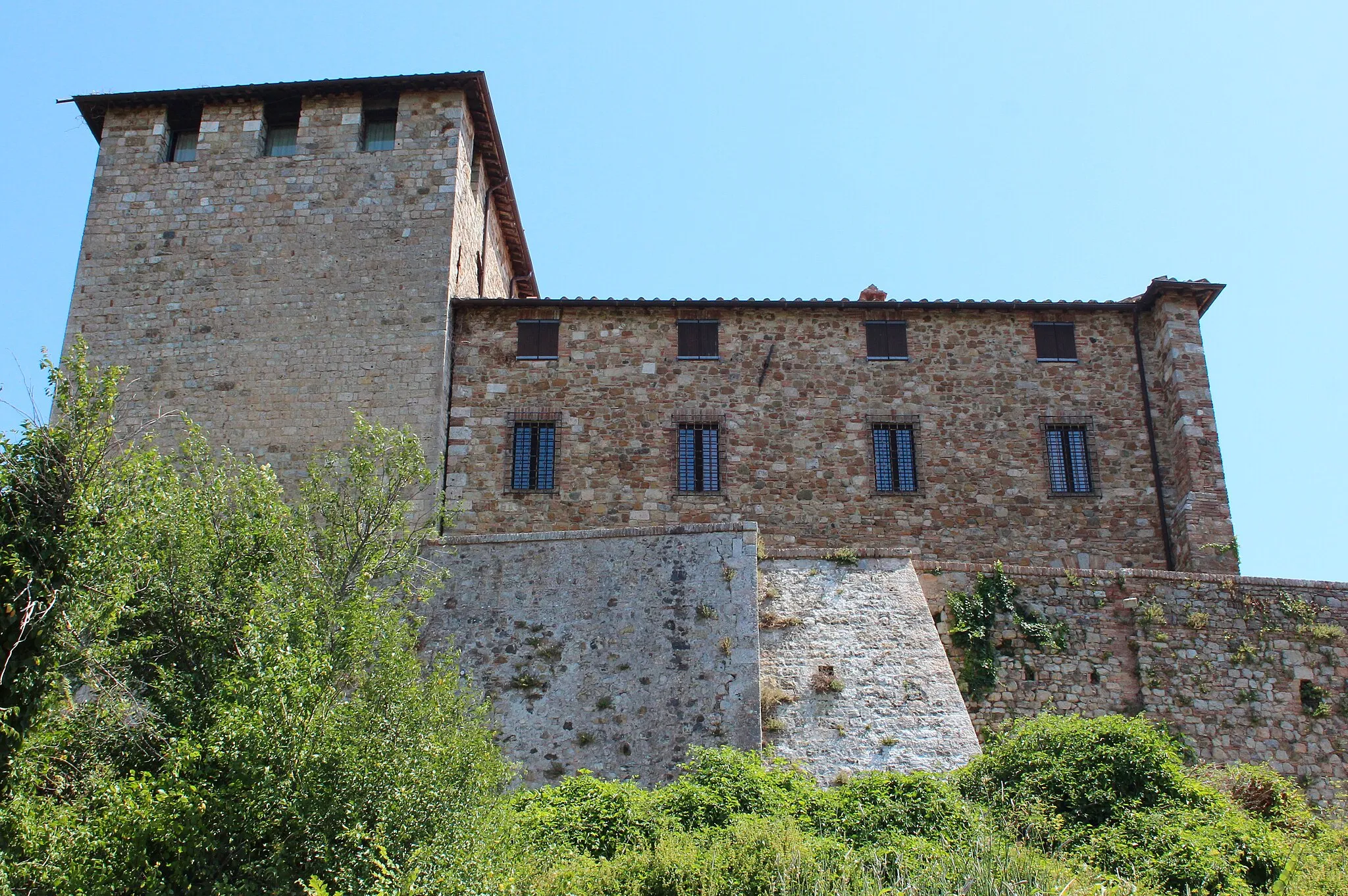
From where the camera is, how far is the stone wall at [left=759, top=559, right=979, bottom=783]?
16.8 metres

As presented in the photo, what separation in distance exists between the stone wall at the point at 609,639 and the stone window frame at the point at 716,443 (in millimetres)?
3374

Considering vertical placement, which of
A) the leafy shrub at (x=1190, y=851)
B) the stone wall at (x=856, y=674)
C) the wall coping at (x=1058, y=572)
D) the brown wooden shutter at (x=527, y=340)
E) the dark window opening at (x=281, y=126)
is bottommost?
the leafy shrub at (x=1190, y=851)

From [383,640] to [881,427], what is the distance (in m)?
12.4

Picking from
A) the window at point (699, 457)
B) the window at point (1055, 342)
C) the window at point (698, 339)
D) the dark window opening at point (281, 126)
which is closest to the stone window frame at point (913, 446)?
the window at point (699, 457)

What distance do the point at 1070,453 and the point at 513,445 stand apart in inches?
425

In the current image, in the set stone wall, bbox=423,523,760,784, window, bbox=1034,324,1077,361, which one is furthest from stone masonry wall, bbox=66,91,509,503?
window, bbox=1034,324,1077,361

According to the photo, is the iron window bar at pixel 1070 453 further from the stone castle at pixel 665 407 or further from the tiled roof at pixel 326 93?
the tiled roof at pixel 326 93

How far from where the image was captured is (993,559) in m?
22.5

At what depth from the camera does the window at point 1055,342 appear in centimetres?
2433

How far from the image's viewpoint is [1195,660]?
19172mm

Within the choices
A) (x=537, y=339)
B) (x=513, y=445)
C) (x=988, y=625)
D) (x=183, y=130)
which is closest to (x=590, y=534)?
(x=513, y=445)

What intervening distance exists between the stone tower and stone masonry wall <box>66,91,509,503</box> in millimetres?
32

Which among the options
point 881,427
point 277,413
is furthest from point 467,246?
point 881,427

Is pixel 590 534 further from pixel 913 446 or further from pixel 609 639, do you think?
pixel 913 446
